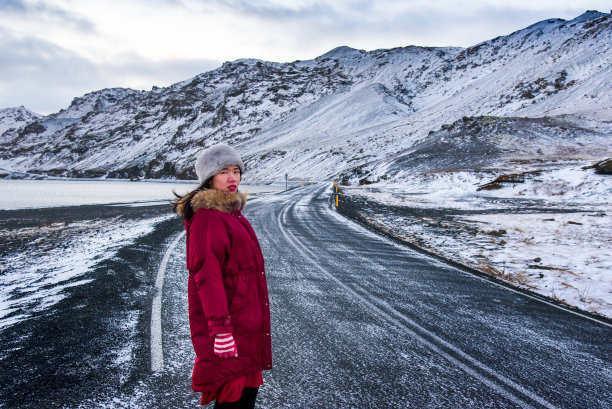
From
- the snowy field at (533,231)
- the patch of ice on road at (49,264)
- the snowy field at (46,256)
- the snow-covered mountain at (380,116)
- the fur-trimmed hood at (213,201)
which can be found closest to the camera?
the fur-trimmed hood at (213,201)

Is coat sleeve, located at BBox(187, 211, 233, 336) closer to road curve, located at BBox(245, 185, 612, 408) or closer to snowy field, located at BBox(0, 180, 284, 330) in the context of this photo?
road curve, located at BBox(245, 185, 612, 408)

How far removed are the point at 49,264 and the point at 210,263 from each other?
781 centimetres

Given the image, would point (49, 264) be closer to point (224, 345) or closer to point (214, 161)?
point (214, 161)

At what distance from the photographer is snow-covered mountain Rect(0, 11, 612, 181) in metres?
51.5

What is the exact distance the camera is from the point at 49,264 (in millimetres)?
7758

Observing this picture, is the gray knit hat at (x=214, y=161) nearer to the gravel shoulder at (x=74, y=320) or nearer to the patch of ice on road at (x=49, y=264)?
the gravel shoulder at (x=74, y=320)

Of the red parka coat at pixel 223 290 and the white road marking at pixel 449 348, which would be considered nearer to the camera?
the red parka coat at pixel 223 290

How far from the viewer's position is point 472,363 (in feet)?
12.4

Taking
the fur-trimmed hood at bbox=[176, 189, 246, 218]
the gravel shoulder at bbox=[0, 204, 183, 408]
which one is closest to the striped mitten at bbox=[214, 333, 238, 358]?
the fur-trimmed hood at bbox=[176, 189, 246, 218]

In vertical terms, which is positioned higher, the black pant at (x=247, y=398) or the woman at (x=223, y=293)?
the woman at (x=223, y=293)

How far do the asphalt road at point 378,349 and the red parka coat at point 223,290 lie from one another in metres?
1.28

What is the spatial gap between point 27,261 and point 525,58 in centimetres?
13080

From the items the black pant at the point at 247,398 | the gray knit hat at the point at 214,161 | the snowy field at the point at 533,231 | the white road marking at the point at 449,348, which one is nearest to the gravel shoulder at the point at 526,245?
the snowy field at the point at 533,231

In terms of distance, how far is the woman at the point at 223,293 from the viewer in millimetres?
1919
